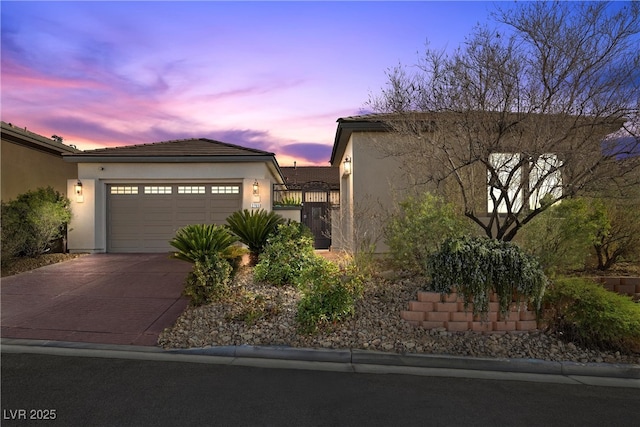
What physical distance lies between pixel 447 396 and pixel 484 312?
1995 mm

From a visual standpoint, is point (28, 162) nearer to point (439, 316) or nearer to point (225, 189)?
point (225, 189)

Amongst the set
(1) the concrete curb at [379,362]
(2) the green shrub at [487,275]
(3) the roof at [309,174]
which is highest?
(3) the roof at [309,174]

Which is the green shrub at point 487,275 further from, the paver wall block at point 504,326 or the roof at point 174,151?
the roof at point 174,151

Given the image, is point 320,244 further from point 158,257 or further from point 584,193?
point 584,193

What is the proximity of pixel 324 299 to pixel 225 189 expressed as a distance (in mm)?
8926

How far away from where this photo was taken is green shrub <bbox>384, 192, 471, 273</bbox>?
6.93 m

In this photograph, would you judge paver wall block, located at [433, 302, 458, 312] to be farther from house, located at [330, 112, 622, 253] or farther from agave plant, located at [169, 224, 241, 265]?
agave plant, located at [169, 224, 241, 265]

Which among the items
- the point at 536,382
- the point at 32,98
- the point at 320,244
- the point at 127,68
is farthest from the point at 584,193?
the point at 32,98

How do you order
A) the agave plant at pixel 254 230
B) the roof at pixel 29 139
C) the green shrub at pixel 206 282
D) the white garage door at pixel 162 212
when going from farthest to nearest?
the white garage door at pixel 162 212 → the roof at pixel 29 139 → the agave plant at pixel 254 230 → the green shrub at pixel 206 282

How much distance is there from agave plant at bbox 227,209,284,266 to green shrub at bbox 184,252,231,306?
219 centimetres

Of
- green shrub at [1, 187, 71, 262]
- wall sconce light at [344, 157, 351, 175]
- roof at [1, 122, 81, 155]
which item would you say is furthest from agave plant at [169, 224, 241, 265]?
roof at [1, 122, 81, 155]

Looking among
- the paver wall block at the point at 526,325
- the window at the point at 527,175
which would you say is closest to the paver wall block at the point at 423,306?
the paver wall block at the point at 526,325

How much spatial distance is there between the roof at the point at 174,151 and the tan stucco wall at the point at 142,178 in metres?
0.35

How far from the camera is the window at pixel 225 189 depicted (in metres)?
13.9
